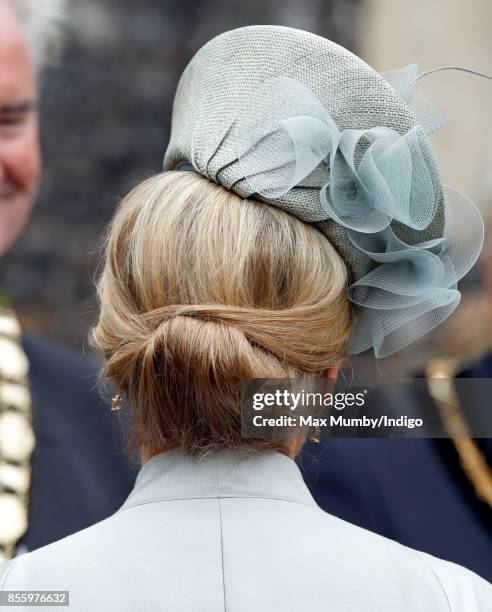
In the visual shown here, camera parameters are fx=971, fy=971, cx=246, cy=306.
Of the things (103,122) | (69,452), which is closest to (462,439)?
(69,452)

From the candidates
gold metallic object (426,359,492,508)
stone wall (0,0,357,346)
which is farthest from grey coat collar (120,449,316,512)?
stone wall (0,0,357,346)

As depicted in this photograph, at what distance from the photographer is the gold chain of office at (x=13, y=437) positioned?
1457 mm

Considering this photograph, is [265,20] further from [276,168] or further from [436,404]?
[276,168]

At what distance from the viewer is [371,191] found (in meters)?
1.03

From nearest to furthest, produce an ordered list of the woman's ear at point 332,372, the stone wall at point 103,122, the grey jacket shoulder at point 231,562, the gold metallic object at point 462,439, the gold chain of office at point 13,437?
the grey jacket shoulder at point 231,562
the woman's ear at point 332,372
the gold chain of office at point 13,437
the gold metallic object at point 462,439
the stone wall at point 103,122

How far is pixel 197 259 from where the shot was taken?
921mm

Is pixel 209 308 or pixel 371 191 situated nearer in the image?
pixel 209 308

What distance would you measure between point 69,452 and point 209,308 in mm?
773

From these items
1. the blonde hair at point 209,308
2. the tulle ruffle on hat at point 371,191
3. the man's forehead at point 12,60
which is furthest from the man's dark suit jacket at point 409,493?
the man's forehead at point 12,60

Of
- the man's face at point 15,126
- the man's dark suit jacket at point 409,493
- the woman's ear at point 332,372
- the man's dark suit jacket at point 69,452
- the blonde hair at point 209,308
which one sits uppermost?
the blonde hair at point 209,308

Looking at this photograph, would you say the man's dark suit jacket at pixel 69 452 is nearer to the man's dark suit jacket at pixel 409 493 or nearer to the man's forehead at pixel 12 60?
the man's dark suit jacket at pixel 409 493

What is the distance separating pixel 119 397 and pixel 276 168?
29cm

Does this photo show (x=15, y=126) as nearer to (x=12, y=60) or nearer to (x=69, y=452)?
(x=12, y=60)

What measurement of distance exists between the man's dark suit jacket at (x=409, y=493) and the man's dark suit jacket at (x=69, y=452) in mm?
351
